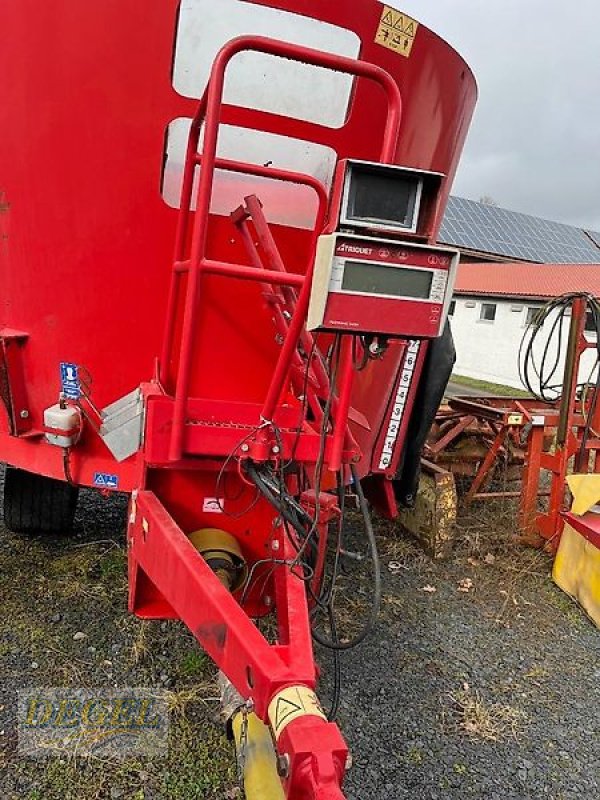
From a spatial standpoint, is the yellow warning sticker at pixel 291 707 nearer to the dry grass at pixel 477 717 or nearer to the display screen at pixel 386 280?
the display screen at pixel 386 280

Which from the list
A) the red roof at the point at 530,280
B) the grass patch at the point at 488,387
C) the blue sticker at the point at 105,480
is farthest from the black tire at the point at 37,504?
the red roof at the point at 530,280

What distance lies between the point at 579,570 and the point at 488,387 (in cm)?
1220

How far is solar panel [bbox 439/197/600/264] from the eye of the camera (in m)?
16.5

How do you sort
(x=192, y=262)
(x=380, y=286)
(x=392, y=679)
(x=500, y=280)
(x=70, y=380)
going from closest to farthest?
(x=380, y=286)
(x=192, y=262)
(x=70, y=380)
(x=392, y=679)
(x=500, y=280)

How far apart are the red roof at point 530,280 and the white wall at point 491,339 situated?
29cm

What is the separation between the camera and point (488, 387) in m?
15.5

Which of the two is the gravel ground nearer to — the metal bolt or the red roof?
the metal bolt

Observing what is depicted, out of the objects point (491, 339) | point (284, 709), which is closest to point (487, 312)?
point (491, 339)

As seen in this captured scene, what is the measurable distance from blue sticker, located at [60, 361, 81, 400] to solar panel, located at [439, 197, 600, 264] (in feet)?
44.8

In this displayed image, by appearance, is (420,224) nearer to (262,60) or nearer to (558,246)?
(262,60)

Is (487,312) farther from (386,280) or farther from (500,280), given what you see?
(386,280)

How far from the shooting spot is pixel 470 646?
10.4 feet

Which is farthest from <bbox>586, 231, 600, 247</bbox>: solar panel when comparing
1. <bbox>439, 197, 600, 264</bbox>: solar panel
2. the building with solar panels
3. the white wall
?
the white wall

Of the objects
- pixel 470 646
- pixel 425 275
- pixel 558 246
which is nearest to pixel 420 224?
pixel 425 275
